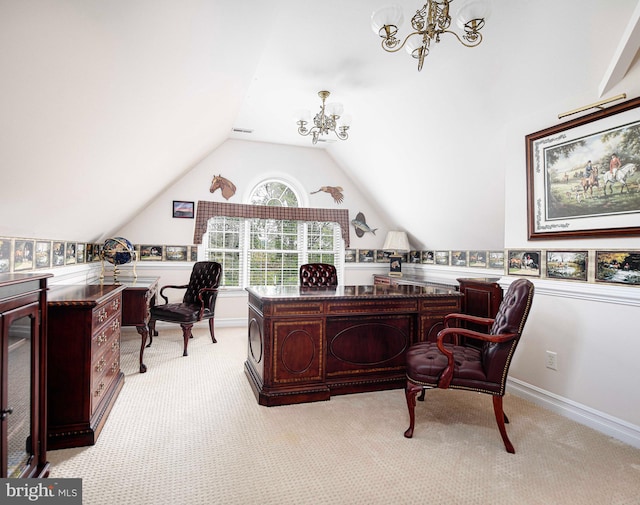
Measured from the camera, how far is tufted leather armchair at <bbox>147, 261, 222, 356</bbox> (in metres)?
4.18

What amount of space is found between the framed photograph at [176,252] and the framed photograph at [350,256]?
2.70 m

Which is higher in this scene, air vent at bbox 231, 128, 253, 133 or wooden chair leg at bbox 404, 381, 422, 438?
air vent at bbox 231, 128, 253, 133

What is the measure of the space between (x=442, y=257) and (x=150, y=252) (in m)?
4.51

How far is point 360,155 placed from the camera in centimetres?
567

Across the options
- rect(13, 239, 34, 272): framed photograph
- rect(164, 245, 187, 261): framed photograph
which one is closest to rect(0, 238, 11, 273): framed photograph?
rect(13, 239, 34, 272): framed photograph

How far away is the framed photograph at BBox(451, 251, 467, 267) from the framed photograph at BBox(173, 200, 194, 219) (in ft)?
13.4

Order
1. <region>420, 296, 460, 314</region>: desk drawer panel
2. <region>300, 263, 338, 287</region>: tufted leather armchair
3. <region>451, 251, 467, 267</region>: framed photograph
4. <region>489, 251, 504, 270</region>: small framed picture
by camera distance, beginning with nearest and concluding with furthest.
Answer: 1. <region>420, 296, 460, 314</region>: desk drawer panel
2. <region>300, 263, 338, 287</region>: tufted leather armchair
3. <region>489, 251, 504, 270</region>: small framed picture
4. <region>451, 251, 467, 267</region>: framed photograph

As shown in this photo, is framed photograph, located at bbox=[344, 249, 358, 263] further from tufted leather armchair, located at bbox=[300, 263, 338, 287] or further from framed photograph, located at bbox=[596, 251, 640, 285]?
framed photograph, located at bbox=[596, 251, 640, 285]

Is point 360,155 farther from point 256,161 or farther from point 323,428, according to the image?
point 323,428

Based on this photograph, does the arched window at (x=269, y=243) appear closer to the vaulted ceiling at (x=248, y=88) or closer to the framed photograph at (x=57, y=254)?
the vaulted ceiling at (x=248, y=88)

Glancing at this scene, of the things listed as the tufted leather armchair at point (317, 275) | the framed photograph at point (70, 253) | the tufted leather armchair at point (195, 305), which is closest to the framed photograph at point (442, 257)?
the tufted leather armchair at point (317, 275)

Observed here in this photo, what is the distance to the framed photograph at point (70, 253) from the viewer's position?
12.5ft

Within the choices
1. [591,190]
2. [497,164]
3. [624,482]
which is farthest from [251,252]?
[624,482]

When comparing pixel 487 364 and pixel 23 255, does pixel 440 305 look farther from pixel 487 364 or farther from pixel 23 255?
pixel 23 255
